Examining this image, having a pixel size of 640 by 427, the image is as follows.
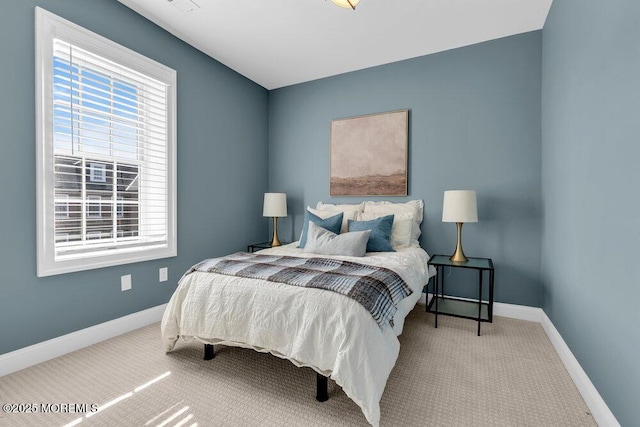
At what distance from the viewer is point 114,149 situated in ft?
8.25

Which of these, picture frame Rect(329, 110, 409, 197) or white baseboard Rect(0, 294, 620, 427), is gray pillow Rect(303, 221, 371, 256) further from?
white baseboard Rect(0, 294, 620, 427)

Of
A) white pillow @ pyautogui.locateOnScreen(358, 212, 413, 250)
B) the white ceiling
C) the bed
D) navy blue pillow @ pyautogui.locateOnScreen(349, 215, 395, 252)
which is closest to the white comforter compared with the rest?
the bed

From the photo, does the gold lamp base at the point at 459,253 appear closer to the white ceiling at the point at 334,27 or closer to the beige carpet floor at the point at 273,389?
the beige carpet floor at the point at 273,389

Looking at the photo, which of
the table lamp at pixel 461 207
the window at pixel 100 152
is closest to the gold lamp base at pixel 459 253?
the table lamp at pixel 461 207

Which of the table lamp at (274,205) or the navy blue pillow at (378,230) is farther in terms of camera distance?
the table lamp at (274,205)

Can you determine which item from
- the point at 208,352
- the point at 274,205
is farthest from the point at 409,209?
the point at 208,352

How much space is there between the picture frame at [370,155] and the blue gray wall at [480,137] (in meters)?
0.10

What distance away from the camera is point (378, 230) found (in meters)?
2.91

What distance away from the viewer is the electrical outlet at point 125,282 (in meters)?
2.57

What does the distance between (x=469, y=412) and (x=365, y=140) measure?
2.81m

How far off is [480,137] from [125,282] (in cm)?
364

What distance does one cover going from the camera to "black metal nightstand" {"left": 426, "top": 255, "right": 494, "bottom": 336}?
2.61 metres

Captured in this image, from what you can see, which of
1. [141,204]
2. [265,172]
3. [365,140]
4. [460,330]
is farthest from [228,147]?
[460,330]

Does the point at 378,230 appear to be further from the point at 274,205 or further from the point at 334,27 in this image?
the point at 334,27
